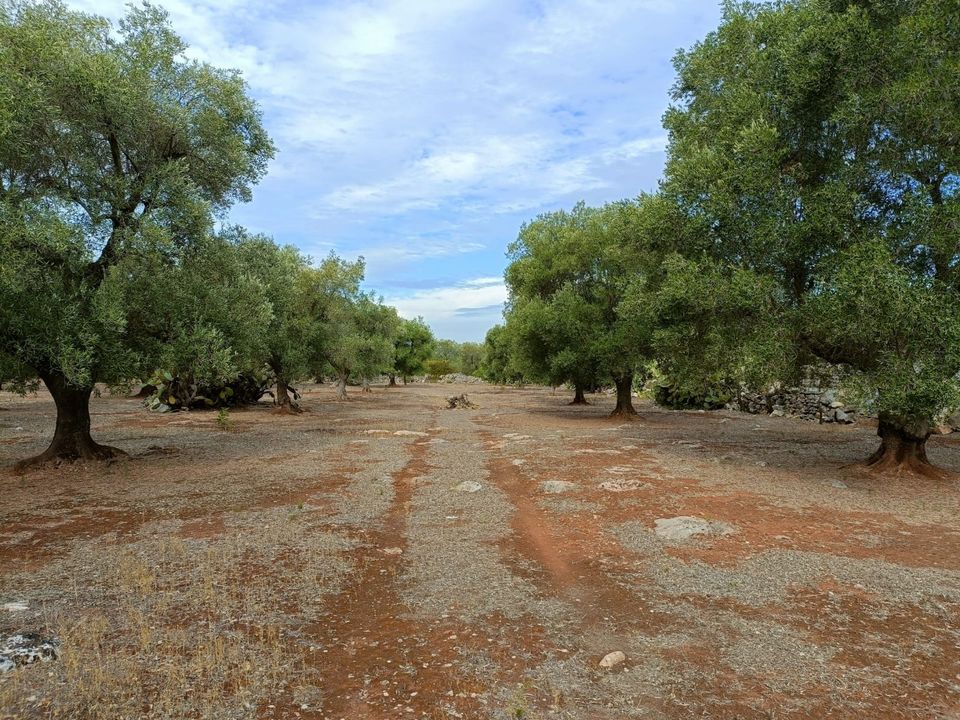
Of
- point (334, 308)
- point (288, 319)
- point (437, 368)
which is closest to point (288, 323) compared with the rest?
point (288, 319)

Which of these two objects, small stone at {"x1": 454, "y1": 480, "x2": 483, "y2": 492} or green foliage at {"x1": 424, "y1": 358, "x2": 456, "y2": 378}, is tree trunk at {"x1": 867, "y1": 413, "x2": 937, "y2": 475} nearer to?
small stone at {"x1": 454, "y1": 480, "x2": 483, "y2": 492}

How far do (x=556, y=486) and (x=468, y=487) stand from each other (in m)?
2.13

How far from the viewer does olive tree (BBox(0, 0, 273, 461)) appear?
12.7 metres

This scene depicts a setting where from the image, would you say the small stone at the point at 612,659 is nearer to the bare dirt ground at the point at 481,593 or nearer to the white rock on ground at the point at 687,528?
the bare dirt ground at the point at 481,593

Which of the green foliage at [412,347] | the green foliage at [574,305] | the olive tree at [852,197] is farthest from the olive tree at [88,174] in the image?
the green foliage at [412,347]

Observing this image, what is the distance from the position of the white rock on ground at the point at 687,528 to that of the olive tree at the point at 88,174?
12.8 m

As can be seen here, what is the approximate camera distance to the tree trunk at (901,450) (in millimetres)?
13648

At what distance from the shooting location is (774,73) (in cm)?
1420

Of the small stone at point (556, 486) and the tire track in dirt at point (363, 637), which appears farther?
the small stone at point (556, 486)

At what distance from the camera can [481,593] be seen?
22.8 feet

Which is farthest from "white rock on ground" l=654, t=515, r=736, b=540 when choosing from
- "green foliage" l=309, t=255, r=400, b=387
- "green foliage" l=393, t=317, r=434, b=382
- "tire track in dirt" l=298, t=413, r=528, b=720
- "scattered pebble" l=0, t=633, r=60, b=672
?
"green foliage" l=393, t=317, r=434, b=382

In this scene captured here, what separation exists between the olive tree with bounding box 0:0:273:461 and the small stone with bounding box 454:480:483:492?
8.67 m

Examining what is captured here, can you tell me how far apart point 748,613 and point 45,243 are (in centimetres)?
1569

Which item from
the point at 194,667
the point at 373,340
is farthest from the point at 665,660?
the point at 373,340
